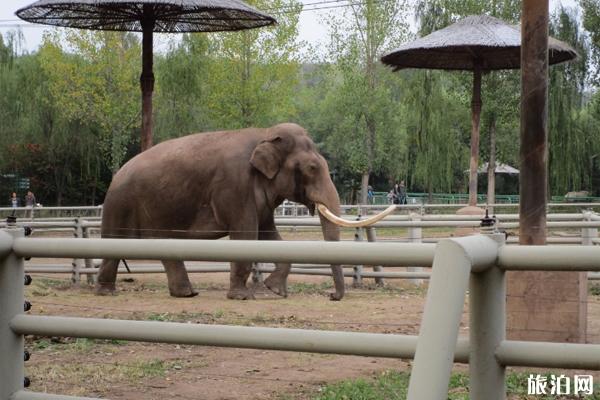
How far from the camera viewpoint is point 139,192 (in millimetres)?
10328

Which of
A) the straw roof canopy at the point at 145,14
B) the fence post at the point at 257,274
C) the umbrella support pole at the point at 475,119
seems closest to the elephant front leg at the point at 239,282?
the fence post at the point at 257,274

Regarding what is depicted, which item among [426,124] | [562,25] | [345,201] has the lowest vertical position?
[345,201]

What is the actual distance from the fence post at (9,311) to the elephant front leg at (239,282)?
644 cm

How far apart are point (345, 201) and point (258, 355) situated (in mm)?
45015

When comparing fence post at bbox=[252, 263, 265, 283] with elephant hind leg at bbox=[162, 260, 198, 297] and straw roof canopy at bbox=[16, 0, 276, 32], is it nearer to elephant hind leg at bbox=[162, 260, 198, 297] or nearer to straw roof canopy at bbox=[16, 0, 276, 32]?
elephant hind leg at bbox=[162, 260, 198, 297]

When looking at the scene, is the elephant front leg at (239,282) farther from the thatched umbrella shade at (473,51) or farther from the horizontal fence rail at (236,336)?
the horizontal fence rail at (236,336)

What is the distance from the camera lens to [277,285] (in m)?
9.41

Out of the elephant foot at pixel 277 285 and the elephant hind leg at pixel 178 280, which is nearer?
the elephant foot at pixel 277 285

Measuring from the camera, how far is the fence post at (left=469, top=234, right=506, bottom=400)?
2.18 metres

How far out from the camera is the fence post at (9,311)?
2805 mm

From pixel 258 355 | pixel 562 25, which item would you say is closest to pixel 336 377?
pixel 258 355

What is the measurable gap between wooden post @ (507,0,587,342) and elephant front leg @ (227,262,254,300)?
3.85 metres

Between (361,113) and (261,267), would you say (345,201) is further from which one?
(261,267)

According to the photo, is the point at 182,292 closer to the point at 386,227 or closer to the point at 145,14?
the point at 386,227
